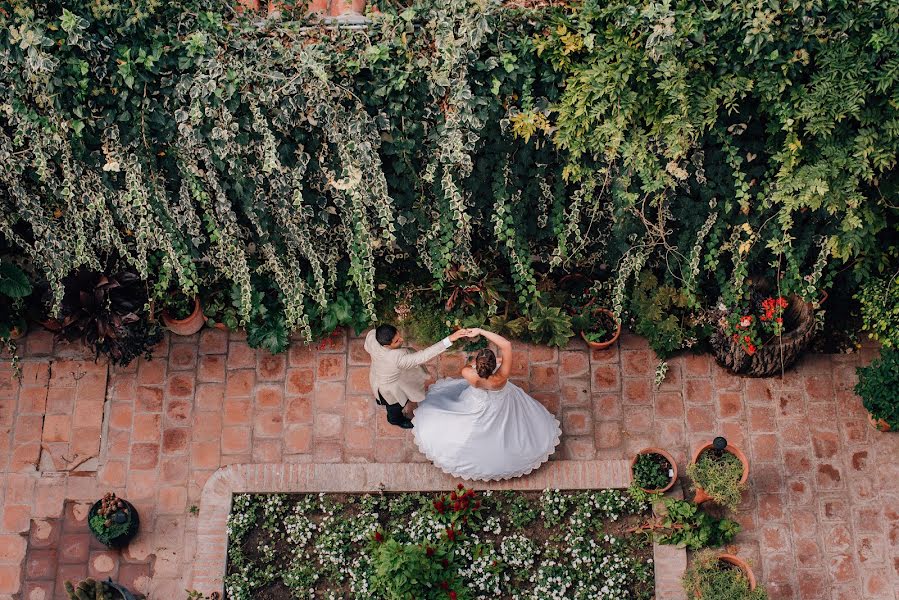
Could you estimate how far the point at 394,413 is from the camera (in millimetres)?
7367

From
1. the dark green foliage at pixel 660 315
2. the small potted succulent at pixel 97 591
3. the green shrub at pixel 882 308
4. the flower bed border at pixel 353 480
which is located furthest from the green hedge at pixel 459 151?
the small potted succulent at pixel 97 591

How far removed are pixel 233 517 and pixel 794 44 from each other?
5263 mm

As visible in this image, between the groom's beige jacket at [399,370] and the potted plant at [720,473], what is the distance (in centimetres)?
213

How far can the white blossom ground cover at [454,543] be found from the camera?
703cm

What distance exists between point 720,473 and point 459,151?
3.05 m

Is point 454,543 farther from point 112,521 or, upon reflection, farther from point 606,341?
point 112,521

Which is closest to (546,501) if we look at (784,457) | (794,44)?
(784,457)

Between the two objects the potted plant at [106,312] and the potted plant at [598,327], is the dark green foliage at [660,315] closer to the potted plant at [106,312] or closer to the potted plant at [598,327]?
the potted plant at [598,327]

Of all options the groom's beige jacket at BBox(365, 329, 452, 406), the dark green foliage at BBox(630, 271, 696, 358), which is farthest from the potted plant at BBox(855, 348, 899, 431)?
the groom's beige jacket at BBox(365, 329, 452, 406)

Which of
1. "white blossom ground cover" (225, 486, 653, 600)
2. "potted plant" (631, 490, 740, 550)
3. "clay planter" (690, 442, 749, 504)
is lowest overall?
"white blossom ground cover" (225, 486, 653, 600)

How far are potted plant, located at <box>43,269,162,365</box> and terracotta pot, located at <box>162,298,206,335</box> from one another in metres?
0.27

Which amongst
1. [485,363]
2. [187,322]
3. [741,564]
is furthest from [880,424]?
[187,322]

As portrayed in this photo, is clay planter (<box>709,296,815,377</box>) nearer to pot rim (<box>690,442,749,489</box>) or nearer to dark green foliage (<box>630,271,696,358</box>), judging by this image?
dark green foliage (<box>630,271,696,358</box>)

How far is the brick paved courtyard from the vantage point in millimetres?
7254
